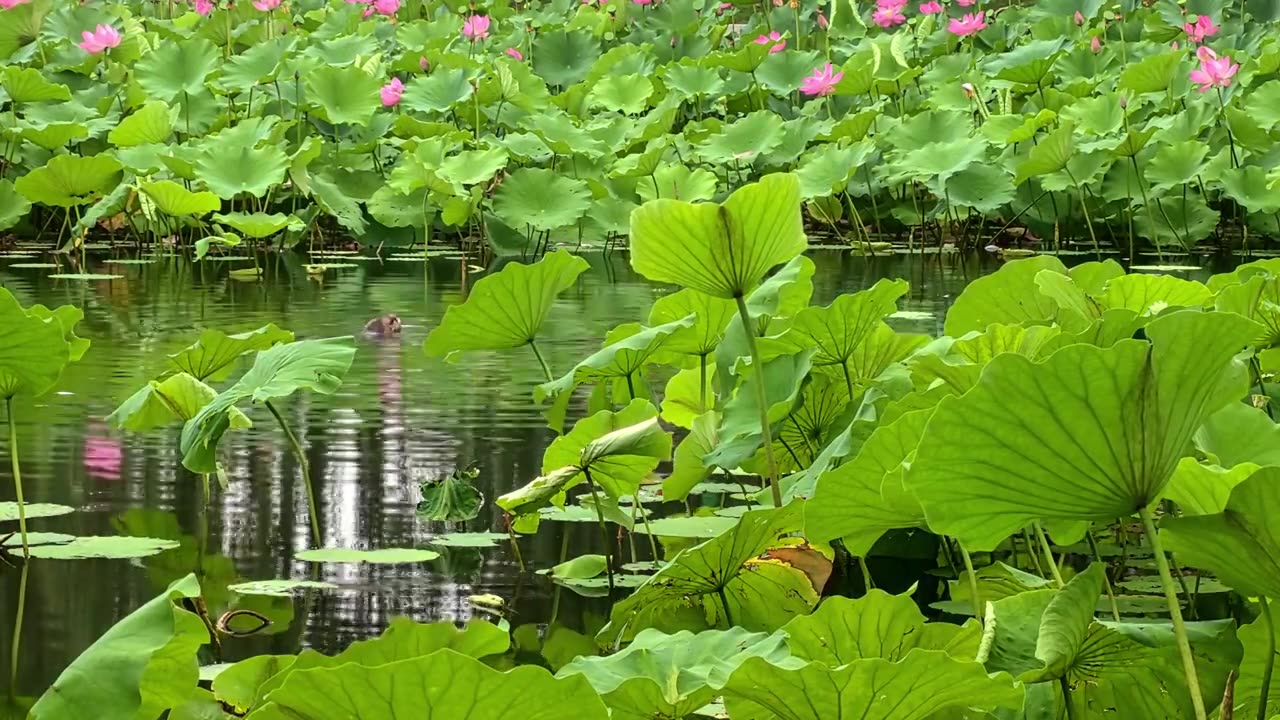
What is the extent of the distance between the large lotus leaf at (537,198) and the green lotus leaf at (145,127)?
964mm

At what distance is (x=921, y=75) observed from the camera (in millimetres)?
6512

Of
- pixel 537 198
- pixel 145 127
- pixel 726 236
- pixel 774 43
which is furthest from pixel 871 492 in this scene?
pixel 774 43

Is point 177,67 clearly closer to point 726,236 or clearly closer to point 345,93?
point 345,93

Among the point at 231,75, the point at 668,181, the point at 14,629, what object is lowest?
the point at 14,629

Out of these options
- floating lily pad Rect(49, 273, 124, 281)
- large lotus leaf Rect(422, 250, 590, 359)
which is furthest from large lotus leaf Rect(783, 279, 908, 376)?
floating lily pad Rect(49, 273, 124, 281)

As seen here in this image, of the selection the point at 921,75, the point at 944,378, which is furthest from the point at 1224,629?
the point at 921,75

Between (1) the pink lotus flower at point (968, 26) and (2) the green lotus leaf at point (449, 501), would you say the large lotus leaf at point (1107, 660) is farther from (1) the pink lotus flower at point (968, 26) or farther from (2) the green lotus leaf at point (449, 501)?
(1) the pink lotus flower at point (968, 26)

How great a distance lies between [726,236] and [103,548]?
2.15 ft

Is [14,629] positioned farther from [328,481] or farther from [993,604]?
[993,604]

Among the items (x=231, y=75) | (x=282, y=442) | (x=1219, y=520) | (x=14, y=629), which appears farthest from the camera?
(x=231, y=75)

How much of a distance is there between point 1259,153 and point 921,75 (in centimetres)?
170

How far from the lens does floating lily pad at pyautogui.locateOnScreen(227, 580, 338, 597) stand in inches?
58.2

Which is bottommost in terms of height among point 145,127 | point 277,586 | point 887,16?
point 277,586

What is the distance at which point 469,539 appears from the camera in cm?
168
